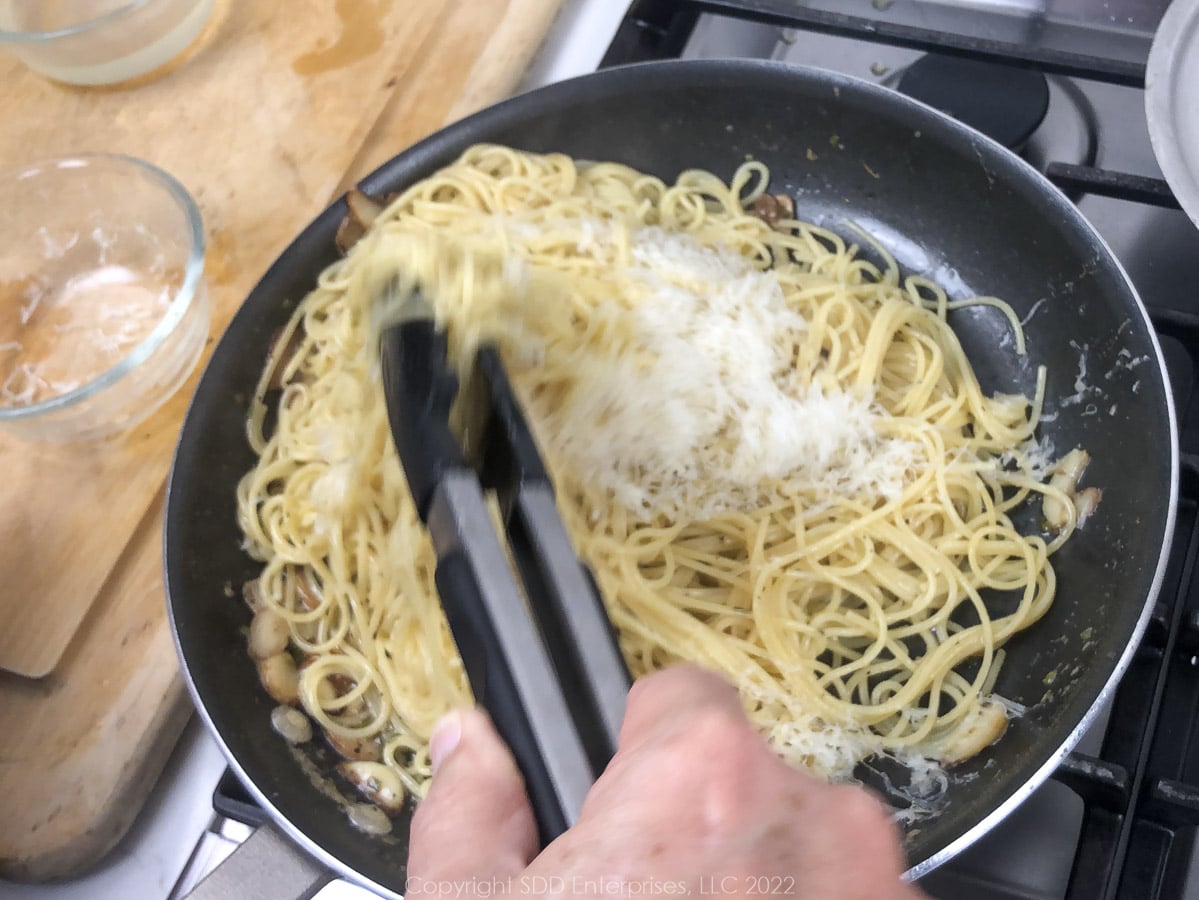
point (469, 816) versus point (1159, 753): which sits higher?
point (469, 816)

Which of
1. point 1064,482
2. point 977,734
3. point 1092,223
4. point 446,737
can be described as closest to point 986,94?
point 1092,223

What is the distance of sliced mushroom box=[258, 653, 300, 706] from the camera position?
1.06 metres

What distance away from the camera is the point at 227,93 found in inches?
59.7

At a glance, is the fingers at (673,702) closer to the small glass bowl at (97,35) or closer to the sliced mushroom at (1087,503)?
the sliced mushroom at (1087,503)

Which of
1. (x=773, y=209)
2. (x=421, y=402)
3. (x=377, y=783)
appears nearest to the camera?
(x=421, y=402)

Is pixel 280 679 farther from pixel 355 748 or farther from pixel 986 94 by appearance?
pixel 986 94

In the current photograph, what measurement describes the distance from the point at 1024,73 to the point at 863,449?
63 centimetres

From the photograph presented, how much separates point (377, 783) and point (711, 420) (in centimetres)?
56

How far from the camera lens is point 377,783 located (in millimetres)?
1038

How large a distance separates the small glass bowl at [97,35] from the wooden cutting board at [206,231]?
4 cm

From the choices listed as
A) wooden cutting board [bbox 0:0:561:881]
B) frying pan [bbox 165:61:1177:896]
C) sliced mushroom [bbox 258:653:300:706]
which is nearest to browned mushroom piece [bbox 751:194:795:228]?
frying pan [bbox 165:61:1177:896]

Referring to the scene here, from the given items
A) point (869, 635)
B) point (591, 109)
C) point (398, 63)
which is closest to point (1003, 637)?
point (869, 635)

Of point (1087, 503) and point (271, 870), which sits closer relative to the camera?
point (271, 870)

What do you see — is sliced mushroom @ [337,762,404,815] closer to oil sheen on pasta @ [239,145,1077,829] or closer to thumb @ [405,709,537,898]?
oil sheen on pasta @ [239,145,1077,829]
